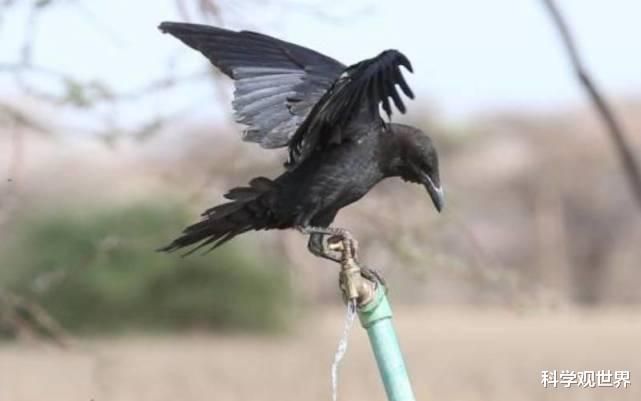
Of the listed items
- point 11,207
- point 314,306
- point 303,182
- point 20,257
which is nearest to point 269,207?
point 303,182

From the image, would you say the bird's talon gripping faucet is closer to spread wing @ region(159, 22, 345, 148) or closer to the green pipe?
the green pipe

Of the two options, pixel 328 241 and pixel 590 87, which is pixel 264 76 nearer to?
pixel 328 241

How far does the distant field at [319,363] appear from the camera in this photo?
8.59 meters

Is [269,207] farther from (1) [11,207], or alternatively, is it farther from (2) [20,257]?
(2) [20,257]

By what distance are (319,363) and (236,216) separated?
865cm

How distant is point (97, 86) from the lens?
5344 millimetres

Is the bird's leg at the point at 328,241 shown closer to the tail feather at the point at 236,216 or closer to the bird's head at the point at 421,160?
the tail feather at the point at 236,216

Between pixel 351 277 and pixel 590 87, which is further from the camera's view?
pixel 590 87

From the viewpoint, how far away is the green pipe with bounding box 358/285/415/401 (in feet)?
9.93

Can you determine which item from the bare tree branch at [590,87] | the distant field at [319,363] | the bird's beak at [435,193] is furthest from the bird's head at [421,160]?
the distant field at [319,363]

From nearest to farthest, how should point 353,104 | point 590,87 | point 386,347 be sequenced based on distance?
1. point 386,347
2. point 353,104
3. point 590,87

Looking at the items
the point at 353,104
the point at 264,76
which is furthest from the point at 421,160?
the point at 264,76

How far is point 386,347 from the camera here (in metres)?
3.05

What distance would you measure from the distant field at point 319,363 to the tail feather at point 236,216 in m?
2.44
